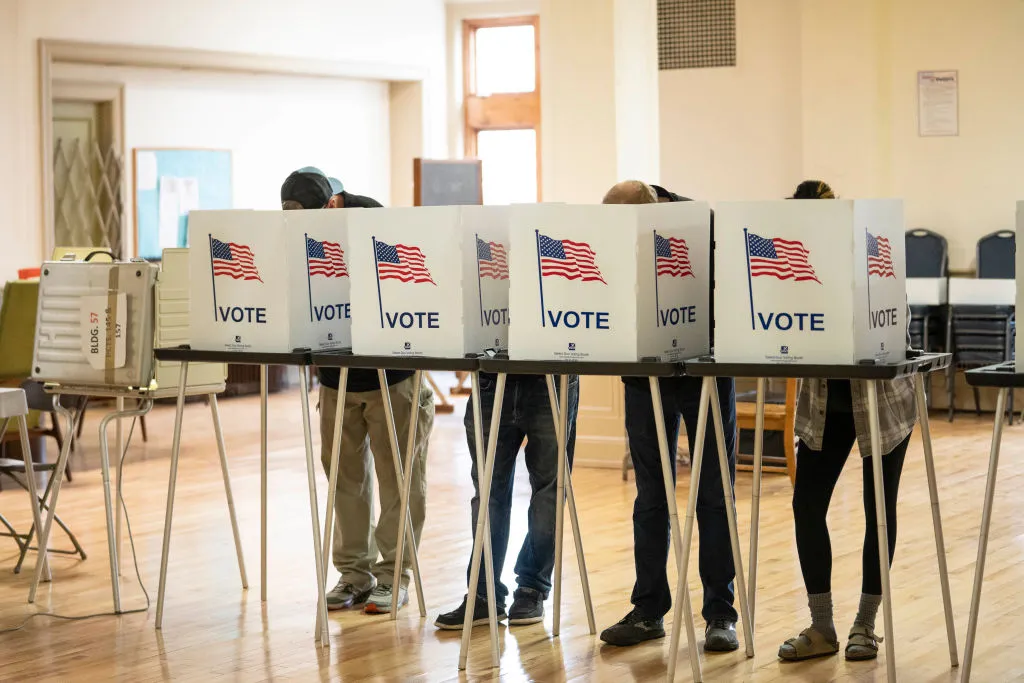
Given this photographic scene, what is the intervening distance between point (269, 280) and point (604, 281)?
1.11 m

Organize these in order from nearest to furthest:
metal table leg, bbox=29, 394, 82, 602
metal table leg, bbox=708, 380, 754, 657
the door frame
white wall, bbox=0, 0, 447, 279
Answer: metal table leg, bbox=708, 380, 754, 657 → metal table leg, bbox=29, 394, 82, 602 → white wall, bbox=0, 0, 447, 279 → the door frame

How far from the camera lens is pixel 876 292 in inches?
127

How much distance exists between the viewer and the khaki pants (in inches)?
170

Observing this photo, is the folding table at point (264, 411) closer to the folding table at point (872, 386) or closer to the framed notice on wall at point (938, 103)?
the folding table at point (872, 386)

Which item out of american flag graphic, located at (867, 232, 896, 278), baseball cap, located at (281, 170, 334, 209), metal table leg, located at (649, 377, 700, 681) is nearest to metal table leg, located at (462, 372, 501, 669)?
metal table leg, located at (649, 377, 700, 681)

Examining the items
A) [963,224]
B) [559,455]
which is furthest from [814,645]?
[963,224]

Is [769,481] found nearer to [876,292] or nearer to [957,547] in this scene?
[957,547]

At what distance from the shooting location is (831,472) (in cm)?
357

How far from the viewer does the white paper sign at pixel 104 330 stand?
425 cm

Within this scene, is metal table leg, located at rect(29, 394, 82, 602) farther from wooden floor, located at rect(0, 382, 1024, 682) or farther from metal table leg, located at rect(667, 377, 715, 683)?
metal table leg, located at rect(667, 377, 715, 683)

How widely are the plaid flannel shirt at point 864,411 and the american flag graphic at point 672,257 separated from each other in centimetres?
45

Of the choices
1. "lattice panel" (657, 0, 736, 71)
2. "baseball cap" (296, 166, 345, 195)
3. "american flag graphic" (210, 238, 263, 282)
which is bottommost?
"american flag graphic" (210, 238, 263, 282)

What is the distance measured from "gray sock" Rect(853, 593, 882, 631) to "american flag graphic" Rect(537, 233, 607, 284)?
3.81 ft

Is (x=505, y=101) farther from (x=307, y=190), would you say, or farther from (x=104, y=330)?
(x=104, y=330)
